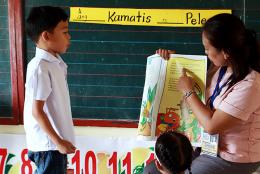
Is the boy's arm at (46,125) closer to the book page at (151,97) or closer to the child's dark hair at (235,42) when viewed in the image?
the book page at (151,97)

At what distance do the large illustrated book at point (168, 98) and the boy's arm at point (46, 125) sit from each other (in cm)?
33

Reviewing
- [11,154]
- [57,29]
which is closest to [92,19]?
[57,29]

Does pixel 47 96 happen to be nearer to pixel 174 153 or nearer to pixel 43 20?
pixel 43 20

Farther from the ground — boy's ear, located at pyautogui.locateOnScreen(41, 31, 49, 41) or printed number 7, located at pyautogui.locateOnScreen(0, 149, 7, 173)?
boy's ear, located at pyautogui.locateOnScreen(41, 31, 49, 41)

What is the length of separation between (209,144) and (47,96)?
0.62 meters

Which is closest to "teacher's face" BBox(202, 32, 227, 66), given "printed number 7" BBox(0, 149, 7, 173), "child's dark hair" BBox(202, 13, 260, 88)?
"child's dark hair" BBox(202, 13, 260, 88)

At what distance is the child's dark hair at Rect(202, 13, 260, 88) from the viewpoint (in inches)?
55.9

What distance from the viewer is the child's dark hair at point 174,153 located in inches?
48.8

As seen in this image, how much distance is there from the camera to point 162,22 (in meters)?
1.92

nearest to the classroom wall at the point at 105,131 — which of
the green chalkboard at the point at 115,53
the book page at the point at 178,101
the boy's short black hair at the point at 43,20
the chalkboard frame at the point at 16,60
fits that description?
the green chalkboard at the point at 115,53

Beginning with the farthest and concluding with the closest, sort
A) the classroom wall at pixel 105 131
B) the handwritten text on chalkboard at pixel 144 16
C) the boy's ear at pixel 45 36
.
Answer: the classroom wall at pixel 105 131 < the handwritten text on chalkboard at pixel 144 16 < the boy's ear at pixel 45 36

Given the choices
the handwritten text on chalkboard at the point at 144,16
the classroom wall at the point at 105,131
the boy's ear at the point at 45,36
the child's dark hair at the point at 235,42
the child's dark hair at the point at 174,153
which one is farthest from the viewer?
the classroom wall at the point at 105,131

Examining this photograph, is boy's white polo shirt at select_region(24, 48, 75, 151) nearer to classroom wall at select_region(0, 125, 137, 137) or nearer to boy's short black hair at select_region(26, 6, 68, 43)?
boy's short black hair at select_region(26, 6, 68, 43)

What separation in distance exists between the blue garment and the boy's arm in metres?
0.09
